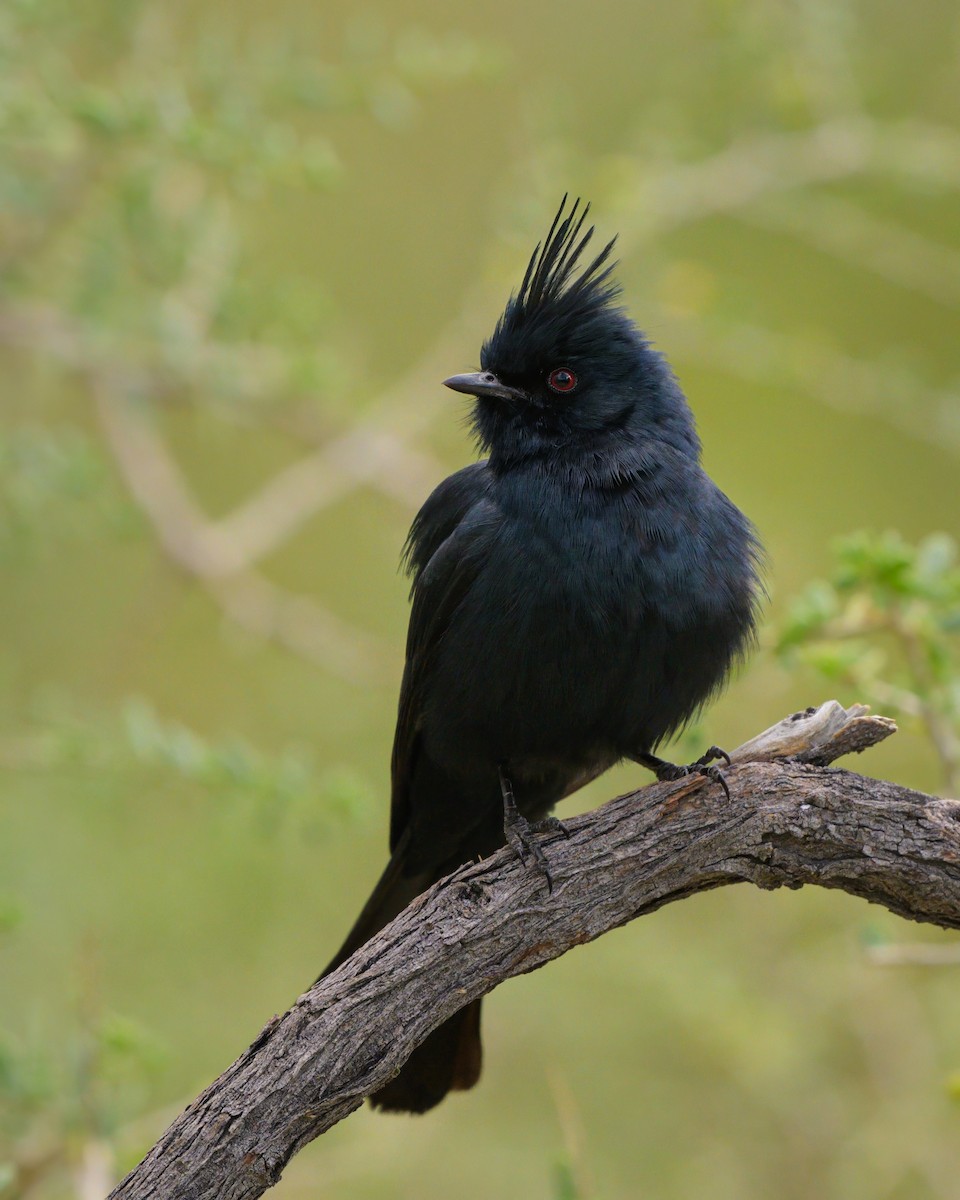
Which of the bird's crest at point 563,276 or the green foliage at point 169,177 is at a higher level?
the green foliage at point 169,177

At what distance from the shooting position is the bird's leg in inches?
129

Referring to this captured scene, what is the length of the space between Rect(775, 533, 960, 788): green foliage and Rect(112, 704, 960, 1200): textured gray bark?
397 mm

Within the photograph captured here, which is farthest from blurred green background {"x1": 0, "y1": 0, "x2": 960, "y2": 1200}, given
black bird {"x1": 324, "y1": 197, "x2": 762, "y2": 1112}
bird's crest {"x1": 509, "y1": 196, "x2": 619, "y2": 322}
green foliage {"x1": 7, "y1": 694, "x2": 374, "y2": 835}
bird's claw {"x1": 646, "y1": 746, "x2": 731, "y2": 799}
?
bird's crest {"x1": 509, "y1": 196, "x2": 619, "y2": 322}

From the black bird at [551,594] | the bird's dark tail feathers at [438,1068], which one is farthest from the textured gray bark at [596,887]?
the bird's dark tail feathers at [438,1068]

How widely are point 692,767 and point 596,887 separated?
482mm

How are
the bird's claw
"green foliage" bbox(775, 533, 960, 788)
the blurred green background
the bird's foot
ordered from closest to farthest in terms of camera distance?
the bird's foot < the bird's claw < "green foliage" bbox(775, 533, 960, 788) < the blurred green background

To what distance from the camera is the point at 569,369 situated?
4.11 meters

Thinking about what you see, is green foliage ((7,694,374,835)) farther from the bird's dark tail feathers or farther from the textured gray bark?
the textured gray bark

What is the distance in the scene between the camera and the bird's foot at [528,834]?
315 cm

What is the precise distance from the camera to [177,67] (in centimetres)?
539

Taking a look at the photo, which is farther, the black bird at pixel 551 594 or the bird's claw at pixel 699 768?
the black bird at pixel 551 594

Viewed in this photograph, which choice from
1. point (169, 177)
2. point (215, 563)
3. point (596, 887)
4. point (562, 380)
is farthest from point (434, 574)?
point (169, 177)

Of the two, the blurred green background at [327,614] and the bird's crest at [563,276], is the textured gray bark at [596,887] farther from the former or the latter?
the bird's crest at [563,276]

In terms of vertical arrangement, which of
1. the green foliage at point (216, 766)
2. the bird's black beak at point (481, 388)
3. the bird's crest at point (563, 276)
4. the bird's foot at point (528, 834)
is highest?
the bird's crest at point (563, 276)
